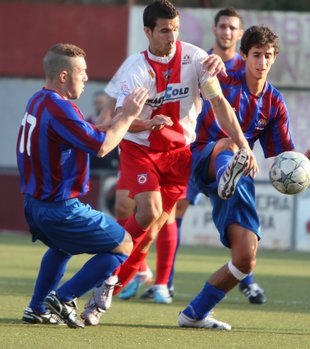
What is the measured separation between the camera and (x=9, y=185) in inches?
693

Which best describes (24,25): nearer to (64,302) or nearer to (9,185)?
(9,185)

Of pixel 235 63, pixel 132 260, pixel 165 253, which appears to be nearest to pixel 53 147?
pixel 132 260

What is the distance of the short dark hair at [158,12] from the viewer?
7.05 meters

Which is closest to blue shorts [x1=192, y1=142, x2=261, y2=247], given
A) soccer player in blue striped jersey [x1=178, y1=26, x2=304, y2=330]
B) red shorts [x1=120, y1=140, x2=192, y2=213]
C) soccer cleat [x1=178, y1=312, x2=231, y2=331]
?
soccer player in blue striped jersey [x1=178, y1=26, x2=304, y2=330]

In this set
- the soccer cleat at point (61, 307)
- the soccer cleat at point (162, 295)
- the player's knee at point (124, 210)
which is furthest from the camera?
the player's knee at point (124, 210)

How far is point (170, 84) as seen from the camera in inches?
284

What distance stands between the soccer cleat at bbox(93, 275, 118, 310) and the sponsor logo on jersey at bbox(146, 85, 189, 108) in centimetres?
123

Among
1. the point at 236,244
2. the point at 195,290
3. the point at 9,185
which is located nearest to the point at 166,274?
the point at 195,290

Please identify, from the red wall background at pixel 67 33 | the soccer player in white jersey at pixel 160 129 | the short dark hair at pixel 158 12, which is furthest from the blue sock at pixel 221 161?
the red wall background at pixel 67 33

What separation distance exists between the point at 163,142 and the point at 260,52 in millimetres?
977

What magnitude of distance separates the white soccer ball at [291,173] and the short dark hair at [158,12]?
48.2 inches

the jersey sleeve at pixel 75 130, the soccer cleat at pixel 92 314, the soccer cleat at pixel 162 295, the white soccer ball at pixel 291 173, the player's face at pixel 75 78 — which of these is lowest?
the soccer cleat at pixel 162 295

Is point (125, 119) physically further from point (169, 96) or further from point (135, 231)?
point (135, 231)

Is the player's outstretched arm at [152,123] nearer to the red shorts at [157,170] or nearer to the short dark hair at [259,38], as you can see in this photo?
the red shorts at [157,170]
